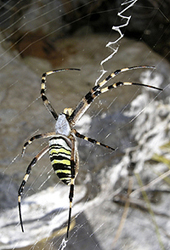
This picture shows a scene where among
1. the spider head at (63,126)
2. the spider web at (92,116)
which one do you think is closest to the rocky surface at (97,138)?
the spider web at (92,116)

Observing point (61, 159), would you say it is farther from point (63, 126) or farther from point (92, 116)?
point (92, 116)

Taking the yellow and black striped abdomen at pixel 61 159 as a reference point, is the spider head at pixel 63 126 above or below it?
above

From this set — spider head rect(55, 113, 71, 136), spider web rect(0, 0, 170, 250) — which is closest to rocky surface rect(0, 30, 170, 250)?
spider web rect(0, 0, 170, 250)

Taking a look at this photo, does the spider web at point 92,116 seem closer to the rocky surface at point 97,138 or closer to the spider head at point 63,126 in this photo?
the rocky surface at point 97,138

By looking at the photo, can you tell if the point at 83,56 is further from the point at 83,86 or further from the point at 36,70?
the point at 36,70

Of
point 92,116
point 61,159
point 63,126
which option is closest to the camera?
point 61,159

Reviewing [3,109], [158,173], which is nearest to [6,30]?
[3,109]

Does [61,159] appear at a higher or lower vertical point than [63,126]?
lower

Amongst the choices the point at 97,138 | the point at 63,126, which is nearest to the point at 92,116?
the point at 97,138
